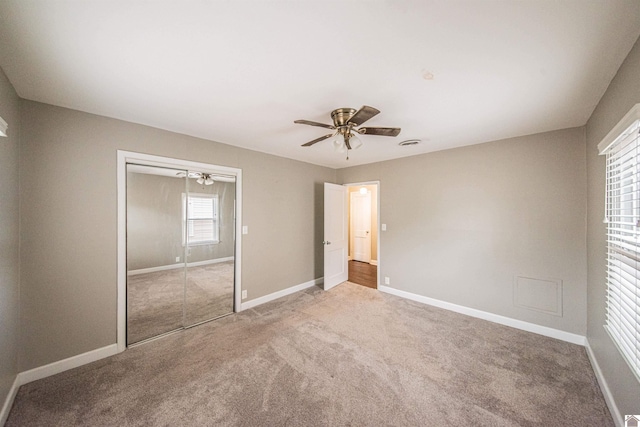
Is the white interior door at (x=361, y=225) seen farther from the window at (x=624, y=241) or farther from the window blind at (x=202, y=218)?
the window at (x=624, y=241)

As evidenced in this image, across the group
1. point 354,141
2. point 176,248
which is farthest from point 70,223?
point 354,141

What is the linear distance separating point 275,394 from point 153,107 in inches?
108

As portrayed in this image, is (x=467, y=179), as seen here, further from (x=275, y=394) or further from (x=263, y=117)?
(x=275, y=394)

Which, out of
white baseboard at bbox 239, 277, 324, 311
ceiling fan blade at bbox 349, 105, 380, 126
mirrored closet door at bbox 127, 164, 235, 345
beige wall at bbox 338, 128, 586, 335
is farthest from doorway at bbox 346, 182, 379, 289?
ceiling fan blade at bbox 349, 105, 380, 126

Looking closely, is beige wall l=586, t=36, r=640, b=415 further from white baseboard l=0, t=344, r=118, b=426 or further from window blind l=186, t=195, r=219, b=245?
white baseboard l=0, t=344, r=118, b=426

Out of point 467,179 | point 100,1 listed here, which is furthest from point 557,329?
point 100,1

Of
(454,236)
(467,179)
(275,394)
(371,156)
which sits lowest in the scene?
(275,394)

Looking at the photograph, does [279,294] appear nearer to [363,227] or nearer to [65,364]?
[65,364]

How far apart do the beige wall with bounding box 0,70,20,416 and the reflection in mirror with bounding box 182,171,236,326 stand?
1301 mm

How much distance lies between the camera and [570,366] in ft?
7.13

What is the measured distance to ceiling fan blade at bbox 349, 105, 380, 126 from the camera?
1.70m

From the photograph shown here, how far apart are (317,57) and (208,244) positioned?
2680mm

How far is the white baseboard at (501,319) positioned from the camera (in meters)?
2.60

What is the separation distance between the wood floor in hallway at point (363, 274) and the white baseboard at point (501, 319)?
2.53 feet
